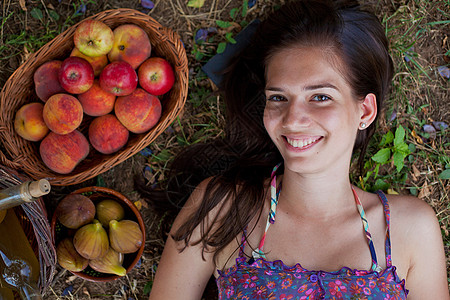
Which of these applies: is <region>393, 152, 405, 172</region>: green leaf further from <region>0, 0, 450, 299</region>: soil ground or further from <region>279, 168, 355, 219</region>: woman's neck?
<region>279, 168, 355, 219</region>: woman's neck

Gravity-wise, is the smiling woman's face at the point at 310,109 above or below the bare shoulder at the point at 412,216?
above

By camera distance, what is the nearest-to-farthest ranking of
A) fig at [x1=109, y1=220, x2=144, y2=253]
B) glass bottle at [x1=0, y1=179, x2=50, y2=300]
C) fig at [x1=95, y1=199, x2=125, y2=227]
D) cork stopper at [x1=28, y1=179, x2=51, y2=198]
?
cork stopper at [x1=28, y1=179, x2=51, y2=198] < glass bottle at [x1=0, y1=179, x2=50, y2=300] < fig at [x1=109, y1=220, x2=144, y2=253] < fig at [x1=95, y1=199, x2=125, y2=227]

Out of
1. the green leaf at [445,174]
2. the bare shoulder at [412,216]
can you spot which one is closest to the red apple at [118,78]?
the bare shoulder at [412,216]

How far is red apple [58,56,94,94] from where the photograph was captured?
260 cm

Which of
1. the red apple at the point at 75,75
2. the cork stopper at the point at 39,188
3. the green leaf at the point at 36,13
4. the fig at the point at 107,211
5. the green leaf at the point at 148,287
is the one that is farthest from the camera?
the green leaf at the point at 148,287

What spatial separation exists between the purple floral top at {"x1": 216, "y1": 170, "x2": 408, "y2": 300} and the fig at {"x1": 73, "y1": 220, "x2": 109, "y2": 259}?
2.59 ft

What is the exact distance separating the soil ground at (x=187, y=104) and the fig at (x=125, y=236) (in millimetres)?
438

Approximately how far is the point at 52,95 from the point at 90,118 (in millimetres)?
305

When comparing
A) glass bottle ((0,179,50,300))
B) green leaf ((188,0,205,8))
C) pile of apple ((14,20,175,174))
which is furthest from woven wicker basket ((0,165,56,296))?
green leaf ((188,0,205,8))

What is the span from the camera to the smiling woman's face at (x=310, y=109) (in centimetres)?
226

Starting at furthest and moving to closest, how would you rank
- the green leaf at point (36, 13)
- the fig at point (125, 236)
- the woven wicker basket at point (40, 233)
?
the green leaf at point (36, 13), the fig at point (125, 236), the woven wicker basket at point (40, 233)

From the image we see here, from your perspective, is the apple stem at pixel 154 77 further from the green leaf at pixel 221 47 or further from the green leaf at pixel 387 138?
the green leaf at pixel 387 138

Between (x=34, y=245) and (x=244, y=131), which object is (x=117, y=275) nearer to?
(x=34, y=245)

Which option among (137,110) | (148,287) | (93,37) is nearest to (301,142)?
(137,110)
